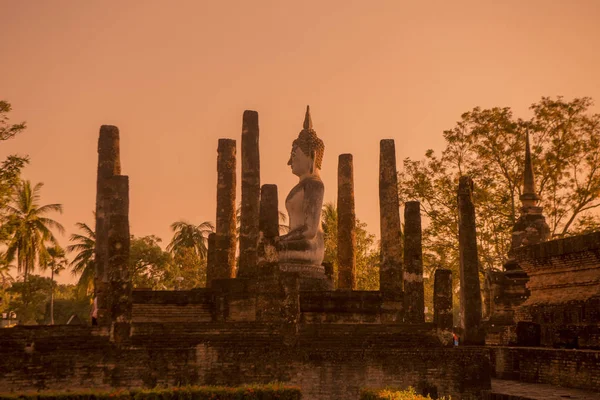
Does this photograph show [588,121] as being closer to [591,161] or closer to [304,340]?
[591,161]

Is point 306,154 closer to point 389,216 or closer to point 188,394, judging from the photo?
point 389,216

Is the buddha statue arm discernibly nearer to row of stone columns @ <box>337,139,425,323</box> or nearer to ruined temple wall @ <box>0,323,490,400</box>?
row of stone columns @ <box>337,139,425,323</box>

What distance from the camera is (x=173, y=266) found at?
4634 centimetres

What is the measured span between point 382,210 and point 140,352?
10.2 m

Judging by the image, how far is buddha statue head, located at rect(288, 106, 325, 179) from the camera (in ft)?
74.1

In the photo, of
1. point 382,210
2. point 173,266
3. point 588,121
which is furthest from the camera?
point 173,266

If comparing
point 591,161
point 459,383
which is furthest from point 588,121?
point 459,383

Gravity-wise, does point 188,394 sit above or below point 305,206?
below

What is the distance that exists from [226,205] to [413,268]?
24.6 ft

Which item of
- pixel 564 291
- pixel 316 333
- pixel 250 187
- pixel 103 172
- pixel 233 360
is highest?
pixel 103 172

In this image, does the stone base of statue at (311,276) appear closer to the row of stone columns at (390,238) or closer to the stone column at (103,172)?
the row of stone columns at (390,238)

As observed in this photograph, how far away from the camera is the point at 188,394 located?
11719 mm

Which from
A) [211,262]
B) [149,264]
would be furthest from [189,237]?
[211,262]

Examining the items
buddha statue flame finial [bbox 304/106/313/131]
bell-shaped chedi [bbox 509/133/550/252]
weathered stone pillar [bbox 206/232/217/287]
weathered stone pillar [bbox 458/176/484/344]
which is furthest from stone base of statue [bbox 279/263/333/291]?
bell-shaped chedi [bbox 509/133/550/252]
